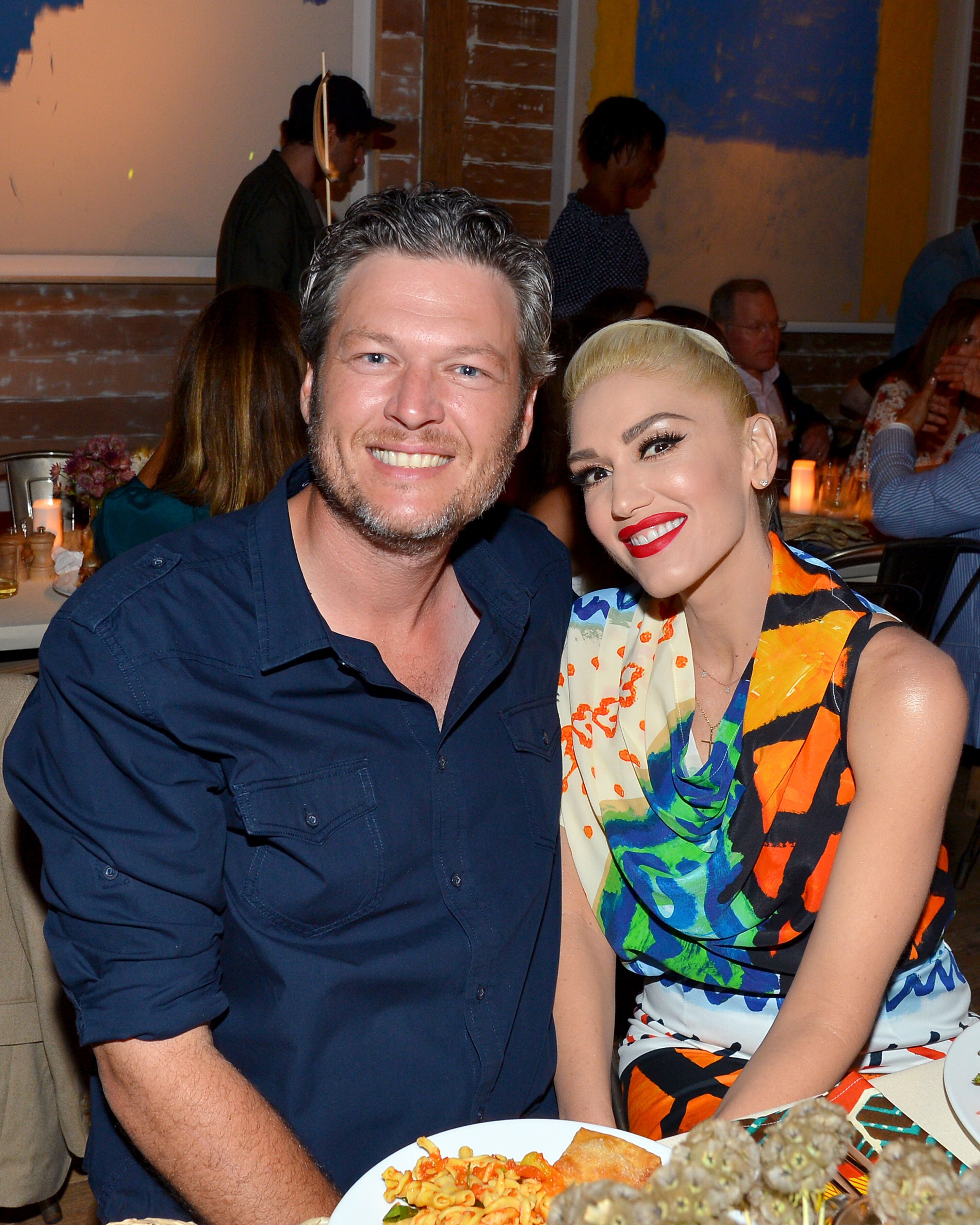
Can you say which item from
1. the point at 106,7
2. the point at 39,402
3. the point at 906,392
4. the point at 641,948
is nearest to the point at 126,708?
the point at 641,948

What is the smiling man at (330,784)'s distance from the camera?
4.11ft

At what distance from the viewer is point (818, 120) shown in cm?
675

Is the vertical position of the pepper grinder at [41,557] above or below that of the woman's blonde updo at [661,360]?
below

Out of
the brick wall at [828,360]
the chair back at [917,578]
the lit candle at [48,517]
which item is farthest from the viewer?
the brick wall at [828,360]

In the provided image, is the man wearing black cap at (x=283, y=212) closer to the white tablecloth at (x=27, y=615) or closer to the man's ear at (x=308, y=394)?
the white tablecloth at (x=27, y=615)

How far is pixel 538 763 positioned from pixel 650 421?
51 cm

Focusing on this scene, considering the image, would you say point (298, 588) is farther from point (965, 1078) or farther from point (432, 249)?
point (965, 1078)

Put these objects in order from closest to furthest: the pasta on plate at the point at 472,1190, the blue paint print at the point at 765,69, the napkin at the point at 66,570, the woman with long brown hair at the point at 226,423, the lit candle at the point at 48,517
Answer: the pasta on plate at the point at 472,1190 < the woman with long brown hair at the point at 226,423 < the napkin at the point at 66,570 < the lit candle at the point at 48,517 < the blue paint print at the point at 765,69

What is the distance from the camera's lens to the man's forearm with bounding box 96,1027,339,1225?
4.06ft

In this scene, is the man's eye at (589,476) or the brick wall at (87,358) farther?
the brick wall at (87,358)

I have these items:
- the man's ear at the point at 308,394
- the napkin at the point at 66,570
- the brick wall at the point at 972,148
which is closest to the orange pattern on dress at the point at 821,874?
the man's ear at the point at 308,394

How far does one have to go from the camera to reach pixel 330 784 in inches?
54.4

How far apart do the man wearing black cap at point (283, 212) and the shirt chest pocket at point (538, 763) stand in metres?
3.41

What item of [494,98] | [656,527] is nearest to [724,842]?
[656,527]
